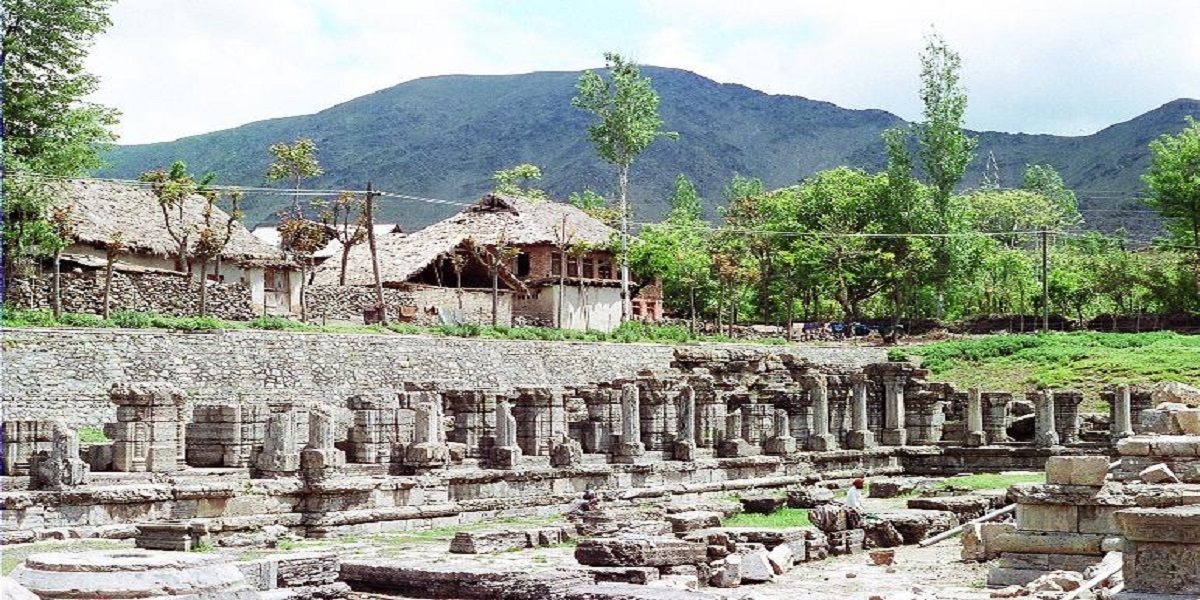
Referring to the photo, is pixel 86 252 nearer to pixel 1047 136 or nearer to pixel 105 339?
pixel 105 339

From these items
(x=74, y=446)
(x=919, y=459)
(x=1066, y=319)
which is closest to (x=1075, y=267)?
(x=1066, y=319)

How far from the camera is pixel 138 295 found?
42156mm

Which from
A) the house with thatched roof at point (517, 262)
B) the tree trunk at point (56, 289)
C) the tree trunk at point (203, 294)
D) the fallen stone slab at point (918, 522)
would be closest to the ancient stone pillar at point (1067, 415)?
the fallen stone slab at point (918, 522)

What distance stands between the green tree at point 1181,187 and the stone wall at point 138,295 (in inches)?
1498

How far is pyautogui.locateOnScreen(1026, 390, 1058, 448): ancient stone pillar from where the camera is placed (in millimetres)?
38094

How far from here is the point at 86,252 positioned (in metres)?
43.8

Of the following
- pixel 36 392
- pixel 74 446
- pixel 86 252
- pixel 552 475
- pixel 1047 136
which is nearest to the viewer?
pixel 74 446

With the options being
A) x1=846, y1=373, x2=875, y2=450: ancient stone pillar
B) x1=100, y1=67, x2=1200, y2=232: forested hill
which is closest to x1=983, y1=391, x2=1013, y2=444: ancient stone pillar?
x1=846, y1=373, x2=875, y2=450: ancient stone pillar

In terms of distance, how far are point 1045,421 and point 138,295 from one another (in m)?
21.6

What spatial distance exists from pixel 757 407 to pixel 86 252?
18.2 m

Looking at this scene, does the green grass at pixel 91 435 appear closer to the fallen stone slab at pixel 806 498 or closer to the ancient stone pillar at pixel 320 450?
the ancient stone pillar at pixel 320 450

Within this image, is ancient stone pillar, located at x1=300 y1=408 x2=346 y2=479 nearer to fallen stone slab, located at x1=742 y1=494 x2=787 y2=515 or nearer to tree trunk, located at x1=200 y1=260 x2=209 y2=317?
fallen stone slab, located at x1=742 y1=494 x2=787 y2=515

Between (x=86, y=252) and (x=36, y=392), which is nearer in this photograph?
(x=36, y=392)

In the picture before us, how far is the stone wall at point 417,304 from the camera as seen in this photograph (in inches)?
1953
